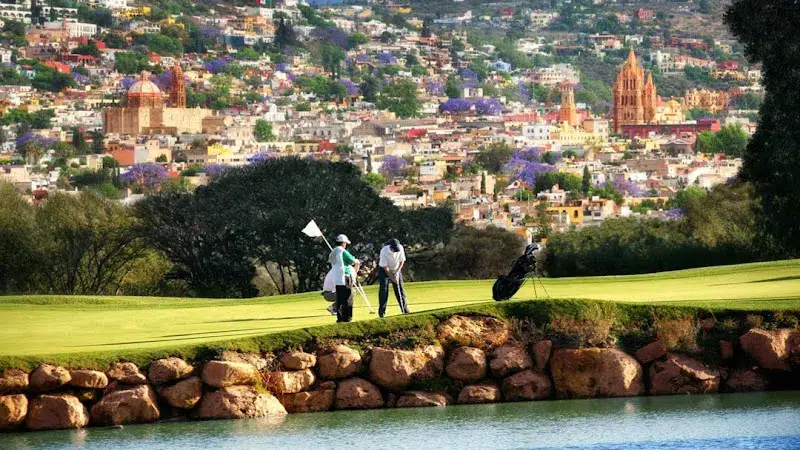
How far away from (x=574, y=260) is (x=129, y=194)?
87109mm

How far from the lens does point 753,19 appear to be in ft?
59.4

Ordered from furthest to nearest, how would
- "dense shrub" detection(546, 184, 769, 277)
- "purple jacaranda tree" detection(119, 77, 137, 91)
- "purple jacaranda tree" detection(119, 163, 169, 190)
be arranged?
"purple jacaranda tree" detection(119, 77, 137, 91), "purple jacaranda tree" detection(119, 163, 169, 190), "dense shrub" detection(546, 184, 769, 277)

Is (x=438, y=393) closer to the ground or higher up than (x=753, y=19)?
closer to the ground

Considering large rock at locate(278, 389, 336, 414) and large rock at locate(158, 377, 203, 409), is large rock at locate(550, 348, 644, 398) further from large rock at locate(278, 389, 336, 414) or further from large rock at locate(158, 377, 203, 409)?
large rock at locate(158, 377, 203, 409)

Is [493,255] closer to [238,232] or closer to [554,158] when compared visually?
[238,232]

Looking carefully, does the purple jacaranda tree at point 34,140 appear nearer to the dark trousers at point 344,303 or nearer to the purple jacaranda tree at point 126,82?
the purple jacaranda tree at point 126,82

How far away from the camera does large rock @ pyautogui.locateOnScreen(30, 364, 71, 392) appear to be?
14.2m

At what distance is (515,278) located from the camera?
1617cm

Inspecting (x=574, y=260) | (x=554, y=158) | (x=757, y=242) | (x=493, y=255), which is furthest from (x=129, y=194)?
(x=757, y=242)

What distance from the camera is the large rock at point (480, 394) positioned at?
14984mm

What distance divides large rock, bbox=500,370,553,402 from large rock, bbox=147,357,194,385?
7.48ft

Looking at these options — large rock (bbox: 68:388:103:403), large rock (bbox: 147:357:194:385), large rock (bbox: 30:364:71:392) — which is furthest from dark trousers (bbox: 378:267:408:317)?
large rock (bbox: 30:364:71:392)

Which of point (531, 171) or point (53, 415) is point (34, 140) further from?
point (53, 415)

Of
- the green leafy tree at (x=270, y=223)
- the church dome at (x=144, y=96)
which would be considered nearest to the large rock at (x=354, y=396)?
the green leafy tree at (x=270, y=223)
